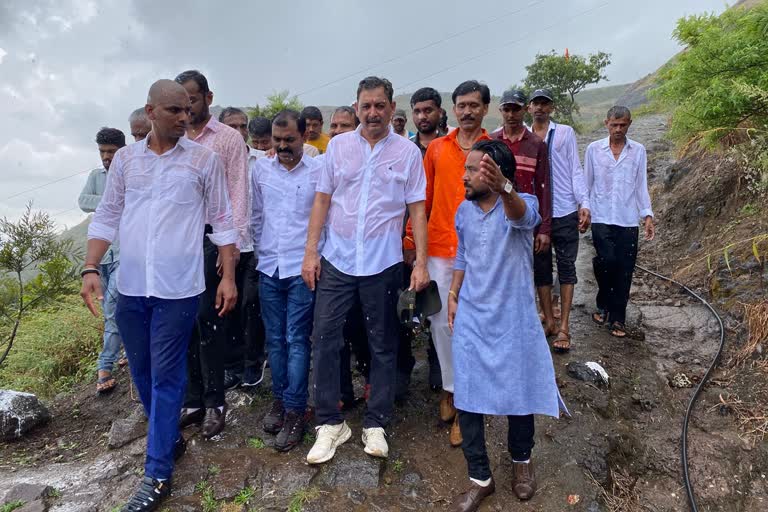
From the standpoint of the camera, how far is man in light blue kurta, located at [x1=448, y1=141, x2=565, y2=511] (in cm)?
249

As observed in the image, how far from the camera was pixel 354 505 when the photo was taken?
8.73 ft

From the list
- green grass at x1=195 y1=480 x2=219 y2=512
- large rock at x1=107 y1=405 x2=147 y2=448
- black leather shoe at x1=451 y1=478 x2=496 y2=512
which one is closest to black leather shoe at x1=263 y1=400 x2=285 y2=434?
green grass at x1=195 y1=480 x2=219 y2=512

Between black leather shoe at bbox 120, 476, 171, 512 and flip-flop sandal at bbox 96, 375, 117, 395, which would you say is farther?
flip-flop sandal at bbox 96, 375, 117, 395

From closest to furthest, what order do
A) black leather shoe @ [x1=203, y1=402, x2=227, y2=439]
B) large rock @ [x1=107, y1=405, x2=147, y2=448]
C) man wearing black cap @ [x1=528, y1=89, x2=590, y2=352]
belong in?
black leather shoe @ [x1=203, y1=402, x2=227, y2=439], large rock @ [x1=107, y1=405, x2=147, y2=448], man wearing black cap @ [x1=528, y1=89, x2=590, y2=352]

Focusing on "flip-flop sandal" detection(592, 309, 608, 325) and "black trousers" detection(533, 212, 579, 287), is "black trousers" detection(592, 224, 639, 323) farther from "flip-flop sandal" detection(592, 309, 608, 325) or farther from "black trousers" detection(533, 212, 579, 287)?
"black trousers" detection(533, 212, 579, 287)

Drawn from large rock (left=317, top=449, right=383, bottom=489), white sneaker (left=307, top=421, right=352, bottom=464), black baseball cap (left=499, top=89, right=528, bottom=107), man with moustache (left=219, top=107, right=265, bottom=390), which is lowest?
large rock (left=317, top=449, right=383, bottom=489)

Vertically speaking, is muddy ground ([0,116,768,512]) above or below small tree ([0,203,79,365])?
below

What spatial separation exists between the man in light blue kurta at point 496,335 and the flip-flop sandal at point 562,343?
177 cm

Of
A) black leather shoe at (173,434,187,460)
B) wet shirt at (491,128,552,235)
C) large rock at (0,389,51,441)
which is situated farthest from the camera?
large rock at (0,389,51,441)

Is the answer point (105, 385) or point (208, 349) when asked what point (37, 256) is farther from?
point (208, 349)

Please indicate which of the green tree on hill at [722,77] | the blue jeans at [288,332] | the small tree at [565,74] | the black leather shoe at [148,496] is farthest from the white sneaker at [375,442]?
the small tree at [565,74]

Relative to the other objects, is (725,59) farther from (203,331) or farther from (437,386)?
(203,331)

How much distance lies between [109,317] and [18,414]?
39.1 inches

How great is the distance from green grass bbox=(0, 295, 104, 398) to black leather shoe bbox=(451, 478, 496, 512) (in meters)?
4.91
